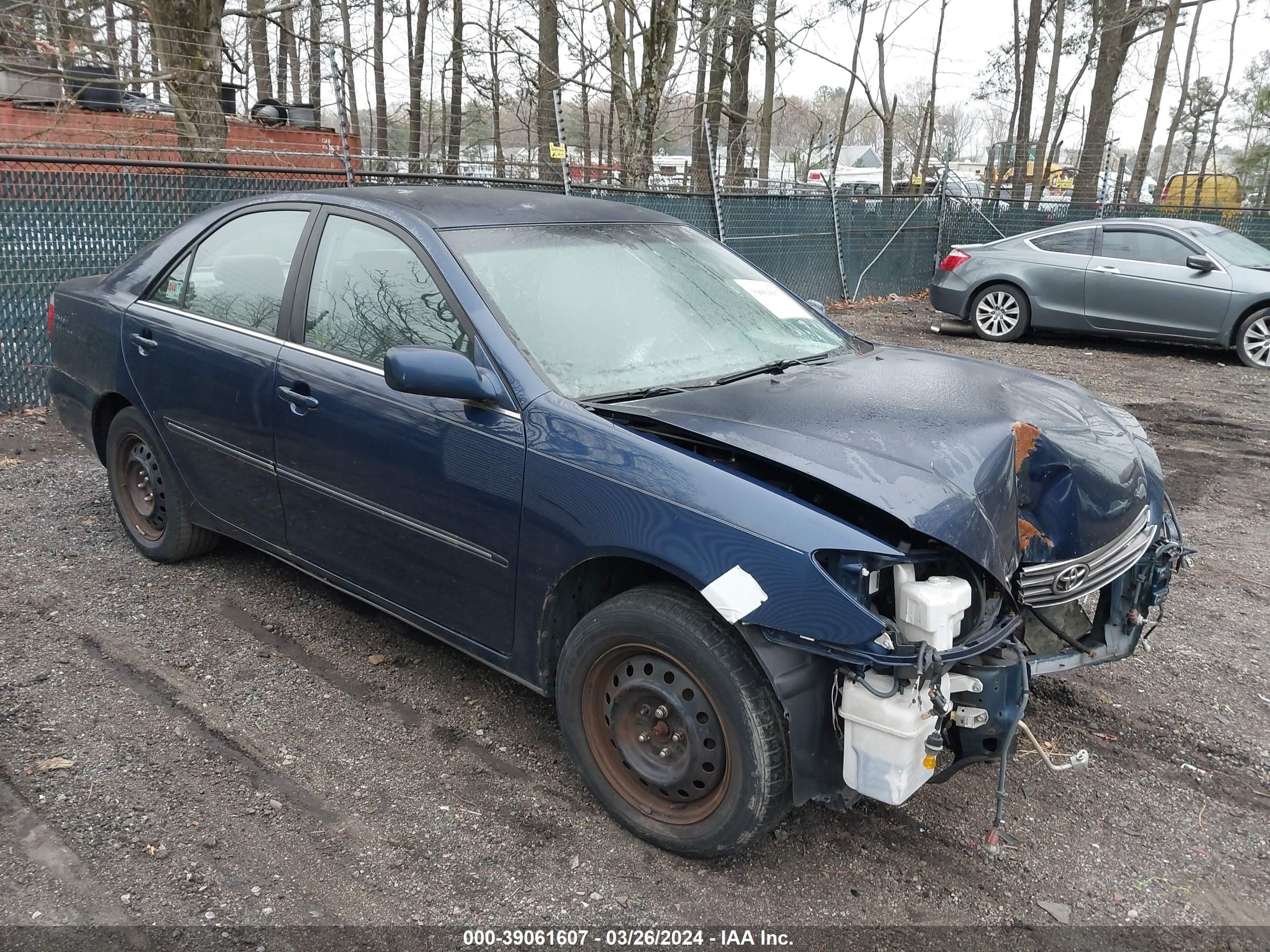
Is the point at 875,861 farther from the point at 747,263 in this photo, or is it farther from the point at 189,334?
the point at 189,334

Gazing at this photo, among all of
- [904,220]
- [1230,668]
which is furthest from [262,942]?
[904,220]

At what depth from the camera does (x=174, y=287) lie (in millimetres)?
4273

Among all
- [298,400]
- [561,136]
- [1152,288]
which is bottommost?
[1152,288]

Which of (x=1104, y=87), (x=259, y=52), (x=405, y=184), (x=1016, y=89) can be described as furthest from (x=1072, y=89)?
(x=405, y=184)

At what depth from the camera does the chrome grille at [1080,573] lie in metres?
2.76

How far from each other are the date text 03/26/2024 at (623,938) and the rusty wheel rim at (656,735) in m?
0.31

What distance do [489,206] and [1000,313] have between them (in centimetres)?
986

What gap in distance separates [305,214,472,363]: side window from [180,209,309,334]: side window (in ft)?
0.74

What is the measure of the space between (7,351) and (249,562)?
3894 mm

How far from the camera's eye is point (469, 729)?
11.1 feet

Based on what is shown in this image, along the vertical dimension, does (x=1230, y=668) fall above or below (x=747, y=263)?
below

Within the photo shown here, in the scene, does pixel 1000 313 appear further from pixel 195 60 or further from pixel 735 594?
pixel 735 594

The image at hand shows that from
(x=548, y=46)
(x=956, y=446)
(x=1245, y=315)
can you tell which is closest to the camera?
(x=956, y=446)

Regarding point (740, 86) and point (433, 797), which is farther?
point (740, 86)
